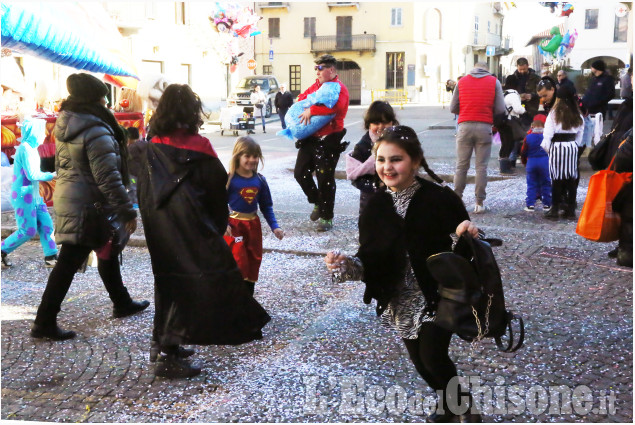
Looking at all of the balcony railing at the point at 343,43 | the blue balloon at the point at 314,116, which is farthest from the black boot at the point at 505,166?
the balcony railing at the point at 343,43

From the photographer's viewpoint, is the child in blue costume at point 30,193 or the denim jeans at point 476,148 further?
the denim jeans at point 476,148

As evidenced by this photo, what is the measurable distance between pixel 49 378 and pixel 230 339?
110 centimetres

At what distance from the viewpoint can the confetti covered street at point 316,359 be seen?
3.80 metres

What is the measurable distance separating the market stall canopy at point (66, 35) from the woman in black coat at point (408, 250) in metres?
4.19

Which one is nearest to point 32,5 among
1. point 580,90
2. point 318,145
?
point 318,145

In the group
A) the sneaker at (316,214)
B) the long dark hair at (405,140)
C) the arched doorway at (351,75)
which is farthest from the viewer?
the arched doorway at (351,75)

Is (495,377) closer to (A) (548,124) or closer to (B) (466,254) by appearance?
(B) (466,254)

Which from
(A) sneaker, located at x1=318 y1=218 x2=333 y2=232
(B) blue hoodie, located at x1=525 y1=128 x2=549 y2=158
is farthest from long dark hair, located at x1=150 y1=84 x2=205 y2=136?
(B) blue hoodie, located at x1=525 y1=128 x2=549 y2=158

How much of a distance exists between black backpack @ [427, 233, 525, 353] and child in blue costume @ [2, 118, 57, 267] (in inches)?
170

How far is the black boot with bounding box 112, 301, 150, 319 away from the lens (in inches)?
212

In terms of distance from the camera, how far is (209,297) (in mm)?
3979

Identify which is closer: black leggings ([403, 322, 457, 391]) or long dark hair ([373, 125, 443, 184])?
black leggings ([403, 322, 457, 391])

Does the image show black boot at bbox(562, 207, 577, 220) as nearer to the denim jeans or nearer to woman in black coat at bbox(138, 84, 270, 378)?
the denim jeans

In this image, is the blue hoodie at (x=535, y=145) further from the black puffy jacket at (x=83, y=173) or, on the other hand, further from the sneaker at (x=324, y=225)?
the black puffy jacket at (x=83, y=173)
